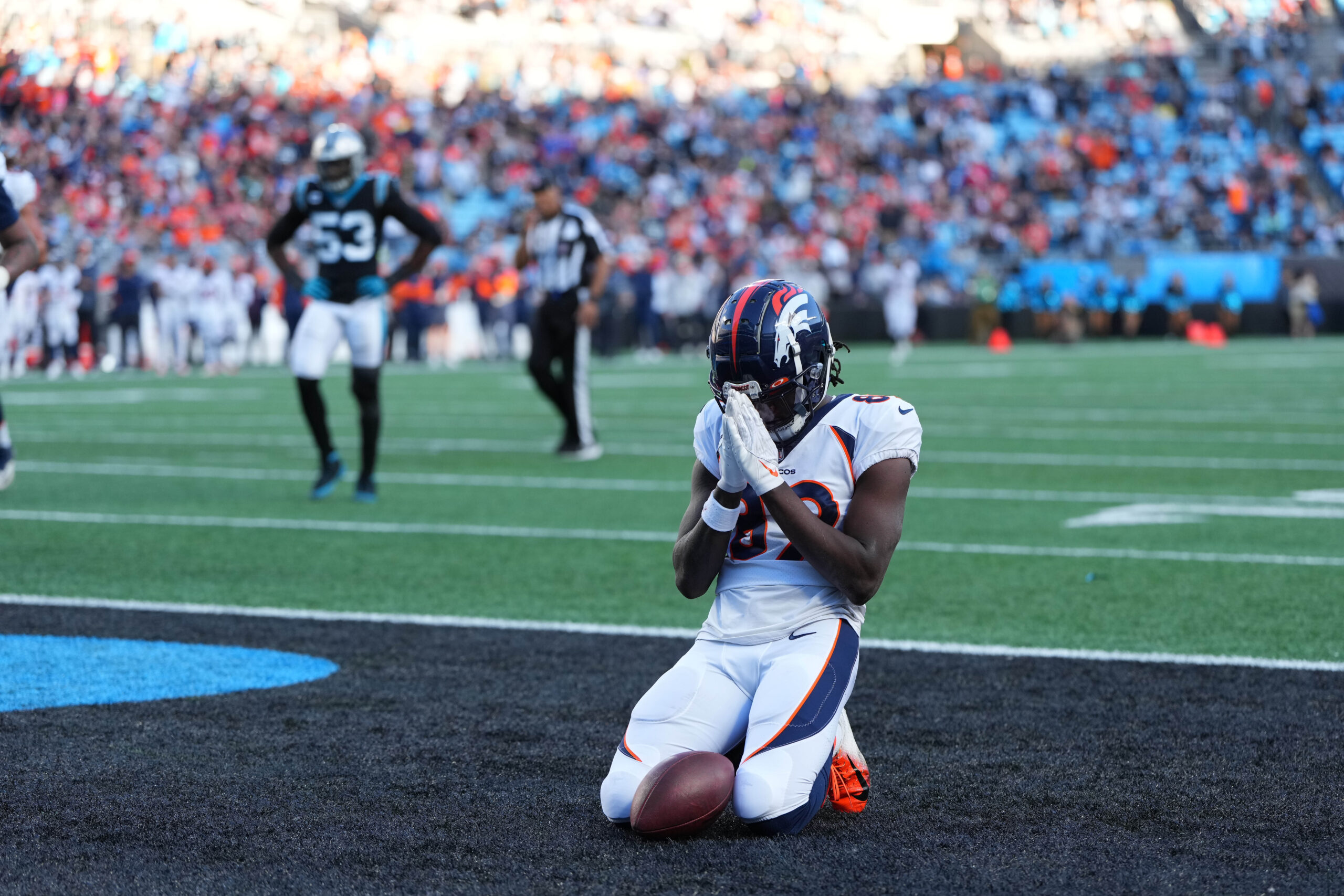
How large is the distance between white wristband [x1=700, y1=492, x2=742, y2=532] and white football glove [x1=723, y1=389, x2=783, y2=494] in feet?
0.40

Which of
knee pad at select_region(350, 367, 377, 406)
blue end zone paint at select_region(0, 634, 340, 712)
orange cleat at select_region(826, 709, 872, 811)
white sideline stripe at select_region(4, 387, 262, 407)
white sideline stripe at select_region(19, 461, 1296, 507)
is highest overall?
knee pad at select_region(350, 367, 377, 406)

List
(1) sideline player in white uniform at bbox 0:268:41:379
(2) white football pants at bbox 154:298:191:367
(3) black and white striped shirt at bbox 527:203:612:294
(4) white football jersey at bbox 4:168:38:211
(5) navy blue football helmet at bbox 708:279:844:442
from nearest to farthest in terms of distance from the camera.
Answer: (5) navy blue football helmet at bbox 708:279:844:442 < (4) white football jersey at bbox 4:168:38:211 < (3) black and white striped shirt at bbox 527:203:612:294 < (1) sideline player in white uniform at bbox 0:268:41:379 < (2) white football pants at bbox 154:298:191:367

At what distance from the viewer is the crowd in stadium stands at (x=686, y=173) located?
2995 centimetres

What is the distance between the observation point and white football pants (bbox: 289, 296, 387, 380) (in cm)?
891

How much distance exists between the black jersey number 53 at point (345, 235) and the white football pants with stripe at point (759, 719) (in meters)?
5.66

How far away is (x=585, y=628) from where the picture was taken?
5.69 metres

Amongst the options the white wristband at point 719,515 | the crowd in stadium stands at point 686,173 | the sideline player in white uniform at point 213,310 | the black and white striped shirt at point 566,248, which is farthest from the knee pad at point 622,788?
the crowd in stadium stands at point 686,173

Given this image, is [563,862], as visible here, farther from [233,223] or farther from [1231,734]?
[233,223]

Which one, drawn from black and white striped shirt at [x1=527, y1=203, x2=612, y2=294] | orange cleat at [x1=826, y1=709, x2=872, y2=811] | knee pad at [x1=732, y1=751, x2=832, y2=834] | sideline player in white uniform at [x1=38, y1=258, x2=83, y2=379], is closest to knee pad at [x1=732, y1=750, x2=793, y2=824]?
knee pad at [x1=732, y1=751, x2=832, y2=834]

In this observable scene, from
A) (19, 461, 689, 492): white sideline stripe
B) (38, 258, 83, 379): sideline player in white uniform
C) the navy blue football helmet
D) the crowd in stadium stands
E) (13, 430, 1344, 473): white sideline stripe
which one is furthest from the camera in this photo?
the crowd in stadium stands

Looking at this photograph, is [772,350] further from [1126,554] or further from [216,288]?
[216,288]

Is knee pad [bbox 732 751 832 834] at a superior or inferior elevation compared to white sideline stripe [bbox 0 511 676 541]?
superior

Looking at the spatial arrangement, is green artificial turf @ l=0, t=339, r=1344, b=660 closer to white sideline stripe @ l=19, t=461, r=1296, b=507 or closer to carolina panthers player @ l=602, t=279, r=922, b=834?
white sideline stripe @ l=19, t=461, r=1296, b=507

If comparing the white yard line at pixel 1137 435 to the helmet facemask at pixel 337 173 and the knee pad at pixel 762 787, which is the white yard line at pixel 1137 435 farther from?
the knee pad at pixel 762 787
